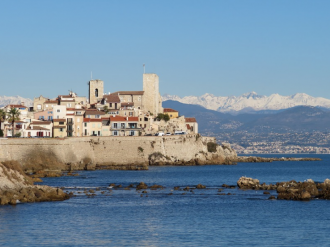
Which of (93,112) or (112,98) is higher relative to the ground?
(112,98)

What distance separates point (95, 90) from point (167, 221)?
87.9 meters

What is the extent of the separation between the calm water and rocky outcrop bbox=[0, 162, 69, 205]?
1289mm

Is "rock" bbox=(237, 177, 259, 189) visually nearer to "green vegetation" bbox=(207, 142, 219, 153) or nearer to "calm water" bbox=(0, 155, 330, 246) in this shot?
"calm water" bbox=(0, 155, 330, 246)

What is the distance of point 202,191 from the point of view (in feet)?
216

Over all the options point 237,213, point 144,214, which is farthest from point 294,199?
point 144,214

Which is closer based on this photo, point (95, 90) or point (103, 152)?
point (103, 152)

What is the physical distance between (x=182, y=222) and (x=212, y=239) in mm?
6544

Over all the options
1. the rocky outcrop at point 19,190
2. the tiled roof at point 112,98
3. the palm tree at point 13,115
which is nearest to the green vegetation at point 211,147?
the tiled roof at point 112,98

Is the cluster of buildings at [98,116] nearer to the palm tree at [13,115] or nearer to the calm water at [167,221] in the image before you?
the palm tree at [13,115]

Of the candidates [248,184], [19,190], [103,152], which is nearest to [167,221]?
[19,190]

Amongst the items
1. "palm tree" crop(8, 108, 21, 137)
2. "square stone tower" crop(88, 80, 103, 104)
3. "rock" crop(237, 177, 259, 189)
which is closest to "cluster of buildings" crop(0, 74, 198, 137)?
"square stone tower" crop(88, 80, 103, 104)

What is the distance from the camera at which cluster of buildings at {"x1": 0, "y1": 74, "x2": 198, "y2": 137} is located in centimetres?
10531

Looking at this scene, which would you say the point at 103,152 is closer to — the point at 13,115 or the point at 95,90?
the point at 13,115

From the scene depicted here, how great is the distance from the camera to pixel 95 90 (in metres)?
132
